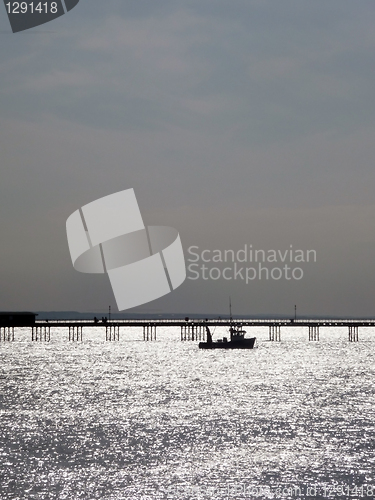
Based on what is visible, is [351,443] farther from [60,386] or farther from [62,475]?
[60,386]

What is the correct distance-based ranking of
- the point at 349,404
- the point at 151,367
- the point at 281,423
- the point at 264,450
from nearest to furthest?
the point at 264,450
the point at 281,423
the point at 349,404
the point at 151,367

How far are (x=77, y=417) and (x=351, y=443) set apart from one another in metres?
25.8

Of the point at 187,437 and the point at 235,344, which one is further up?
the point at 235,344

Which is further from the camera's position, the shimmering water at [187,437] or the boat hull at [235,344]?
the boat hull at [235,344]

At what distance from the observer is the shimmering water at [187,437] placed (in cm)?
4034

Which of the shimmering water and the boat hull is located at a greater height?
the boat hull

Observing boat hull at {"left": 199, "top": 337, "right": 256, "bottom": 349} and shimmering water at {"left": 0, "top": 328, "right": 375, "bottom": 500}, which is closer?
shimmering water at {"left": 0, "top": 328, "right": 375, "bottom": 500}

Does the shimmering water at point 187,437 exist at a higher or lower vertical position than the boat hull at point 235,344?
lower

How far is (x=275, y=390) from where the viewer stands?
88.6 m

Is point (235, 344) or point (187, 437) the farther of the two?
point (235, 344)

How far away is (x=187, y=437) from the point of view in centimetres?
5478

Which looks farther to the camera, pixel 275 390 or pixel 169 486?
pixel 275 390

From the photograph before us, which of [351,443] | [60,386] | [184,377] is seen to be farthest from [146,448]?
[184,377]

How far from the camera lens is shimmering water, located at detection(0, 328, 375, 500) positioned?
40344mm
